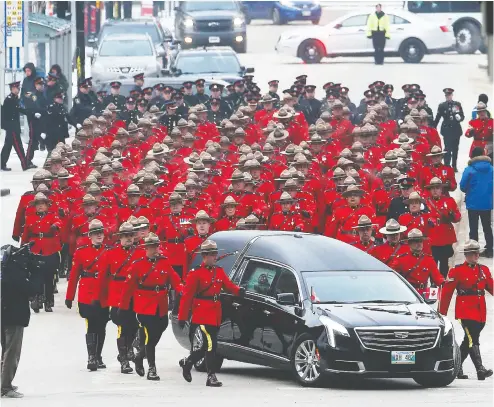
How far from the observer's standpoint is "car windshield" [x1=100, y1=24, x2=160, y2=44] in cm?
4847

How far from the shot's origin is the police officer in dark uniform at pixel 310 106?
35.0 m

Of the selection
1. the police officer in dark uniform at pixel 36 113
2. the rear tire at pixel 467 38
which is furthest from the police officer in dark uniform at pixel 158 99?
the rear tire at pixel 467 38

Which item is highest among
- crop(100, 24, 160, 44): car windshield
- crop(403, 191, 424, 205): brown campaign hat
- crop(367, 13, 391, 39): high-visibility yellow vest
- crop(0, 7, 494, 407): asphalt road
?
crop(367, 13, 391, 39): high-visibility yellow vest

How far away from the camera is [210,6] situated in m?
55.6

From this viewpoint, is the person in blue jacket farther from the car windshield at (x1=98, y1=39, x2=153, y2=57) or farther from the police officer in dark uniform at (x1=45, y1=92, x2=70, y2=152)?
the car windshield at (x1=98, y1=39, x2=153, y2=57)

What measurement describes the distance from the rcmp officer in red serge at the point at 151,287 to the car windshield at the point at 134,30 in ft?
96.8

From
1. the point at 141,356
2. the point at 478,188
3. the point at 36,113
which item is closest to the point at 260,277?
the point at 141,356

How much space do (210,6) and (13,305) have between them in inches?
1528

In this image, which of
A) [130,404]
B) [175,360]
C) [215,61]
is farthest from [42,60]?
[130,404]

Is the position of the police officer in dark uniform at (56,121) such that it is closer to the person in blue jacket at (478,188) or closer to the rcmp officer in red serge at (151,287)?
the person in blue jacket at (478,188)

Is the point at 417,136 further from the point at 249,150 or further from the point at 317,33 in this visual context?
the point at 317,33

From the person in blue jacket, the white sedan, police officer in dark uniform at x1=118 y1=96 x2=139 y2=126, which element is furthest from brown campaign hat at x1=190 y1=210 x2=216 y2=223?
the white sedan

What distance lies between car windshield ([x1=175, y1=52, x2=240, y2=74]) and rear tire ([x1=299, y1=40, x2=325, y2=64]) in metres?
9.66

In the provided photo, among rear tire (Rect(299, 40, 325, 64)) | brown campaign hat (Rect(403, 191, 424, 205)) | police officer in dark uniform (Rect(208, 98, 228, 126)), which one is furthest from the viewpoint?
rear tire (Rect(299, 40, 325, 64))
